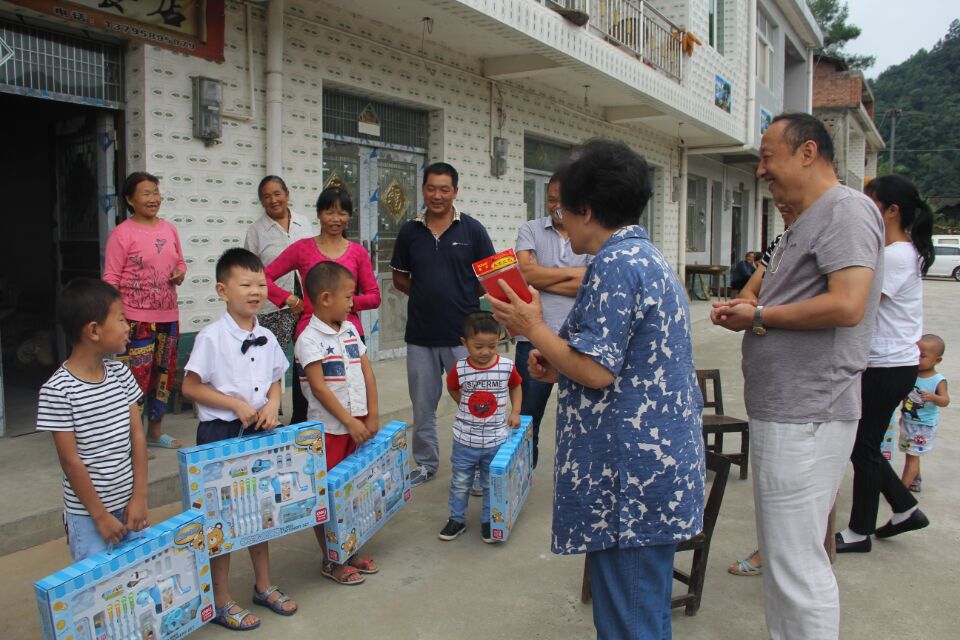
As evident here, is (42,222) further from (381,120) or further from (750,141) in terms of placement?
(750,141)

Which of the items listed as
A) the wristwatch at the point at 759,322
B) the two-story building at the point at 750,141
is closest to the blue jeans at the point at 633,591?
the wristwatch at the point at 759,322

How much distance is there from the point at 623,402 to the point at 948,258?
33.5 meters

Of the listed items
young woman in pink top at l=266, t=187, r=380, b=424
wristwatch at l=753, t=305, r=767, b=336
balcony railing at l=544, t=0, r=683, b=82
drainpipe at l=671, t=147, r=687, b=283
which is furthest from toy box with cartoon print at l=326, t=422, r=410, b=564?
drainpipe at l=671, t=147, r=687, b=283

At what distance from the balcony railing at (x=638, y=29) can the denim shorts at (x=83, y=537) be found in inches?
310

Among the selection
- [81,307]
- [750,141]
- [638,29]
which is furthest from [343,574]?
[750,141]

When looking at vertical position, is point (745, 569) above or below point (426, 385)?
below

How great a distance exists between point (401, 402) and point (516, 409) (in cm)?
246

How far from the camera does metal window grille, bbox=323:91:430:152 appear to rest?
291 inches

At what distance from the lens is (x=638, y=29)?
11031 millimetres

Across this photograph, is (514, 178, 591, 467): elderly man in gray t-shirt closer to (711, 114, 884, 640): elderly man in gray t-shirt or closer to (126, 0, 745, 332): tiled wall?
(711, 114, 884, 640): elderly man in gray t-shirt

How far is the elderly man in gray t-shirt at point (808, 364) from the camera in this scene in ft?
7.68

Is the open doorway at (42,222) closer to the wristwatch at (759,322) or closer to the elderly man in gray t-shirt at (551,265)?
the elderly man in gray t-shirt at (551,265)

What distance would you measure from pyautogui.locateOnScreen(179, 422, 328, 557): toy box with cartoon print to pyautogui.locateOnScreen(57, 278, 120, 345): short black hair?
548mm

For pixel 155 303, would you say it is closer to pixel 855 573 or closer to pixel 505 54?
pixel 855 573
